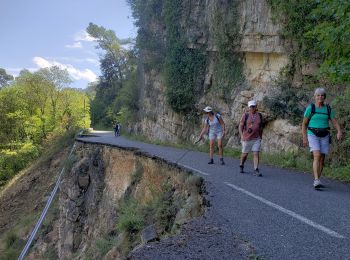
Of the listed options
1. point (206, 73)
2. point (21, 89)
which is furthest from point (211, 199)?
point (21, 89)

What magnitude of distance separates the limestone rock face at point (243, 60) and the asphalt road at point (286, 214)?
20.2ft

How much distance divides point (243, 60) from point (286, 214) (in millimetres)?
14039

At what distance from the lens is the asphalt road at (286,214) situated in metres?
4.23

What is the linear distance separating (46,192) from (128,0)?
16.7 m

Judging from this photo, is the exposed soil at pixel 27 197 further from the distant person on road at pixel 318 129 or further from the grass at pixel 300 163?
the distant person on road at pixel 318 129

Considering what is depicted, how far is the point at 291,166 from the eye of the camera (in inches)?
487

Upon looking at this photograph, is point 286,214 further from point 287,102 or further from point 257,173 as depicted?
point 287,102

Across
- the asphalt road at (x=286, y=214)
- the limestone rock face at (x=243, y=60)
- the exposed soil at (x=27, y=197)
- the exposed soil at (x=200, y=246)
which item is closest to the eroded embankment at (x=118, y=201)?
the exposed soil at (x=200, y=246)

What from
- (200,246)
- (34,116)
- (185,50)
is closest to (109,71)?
(34,116)

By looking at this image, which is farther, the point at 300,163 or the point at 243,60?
the point at 243,60

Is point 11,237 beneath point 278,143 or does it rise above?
beneath

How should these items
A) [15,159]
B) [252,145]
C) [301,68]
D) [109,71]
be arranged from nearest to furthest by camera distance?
[252,145]
[301,68]
[15,159]
[109,71]

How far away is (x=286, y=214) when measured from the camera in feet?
18.6

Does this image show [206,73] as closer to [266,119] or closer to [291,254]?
[266,119]
